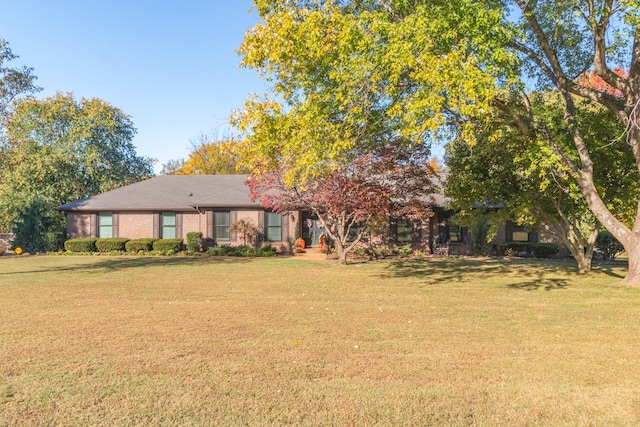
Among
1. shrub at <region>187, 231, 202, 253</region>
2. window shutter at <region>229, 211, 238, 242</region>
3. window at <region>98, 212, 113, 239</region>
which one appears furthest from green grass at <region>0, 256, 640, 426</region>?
window at <region>98, 212, 113, 239</region>

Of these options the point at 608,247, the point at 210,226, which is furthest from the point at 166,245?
the point at 608,247

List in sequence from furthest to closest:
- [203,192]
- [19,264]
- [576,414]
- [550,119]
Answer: [203,192] → [19,264] → [550,119] → [576,414]

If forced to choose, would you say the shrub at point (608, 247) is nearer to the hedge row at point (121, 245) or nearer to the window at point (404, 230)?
the window at point (404, 230)

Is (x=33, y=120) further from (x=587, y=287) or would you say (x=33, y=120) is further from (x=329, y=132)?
(x=587, y=287)

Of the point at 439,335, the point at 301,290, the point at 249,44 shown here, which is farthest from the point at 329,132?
the point at 439,335

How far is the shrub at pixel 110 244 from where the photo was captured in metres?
23.5

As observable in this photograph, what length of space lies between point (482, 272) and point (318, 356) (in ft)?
37.4

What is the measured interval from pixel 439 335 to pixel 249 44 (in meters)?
7.60

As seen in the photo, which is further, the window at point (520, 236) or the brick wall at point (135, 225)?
the brick wall at point (135, 225)

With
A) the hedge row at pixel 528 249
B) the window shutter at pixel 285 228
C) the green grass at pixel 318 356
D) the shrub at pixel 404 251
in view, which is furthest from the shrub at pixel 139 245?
the hedge row at pixel 528 249

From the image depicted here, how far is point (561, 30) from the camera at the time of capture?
1237 cm

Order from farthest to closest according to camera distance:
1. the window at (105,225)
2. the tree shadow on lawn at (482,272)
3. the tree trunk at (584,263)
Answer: the window at (105,225)
the tree trunk at (584,263)
the tree shadow on lawn at (482,272)

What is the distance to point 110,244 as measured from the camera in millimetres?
23484

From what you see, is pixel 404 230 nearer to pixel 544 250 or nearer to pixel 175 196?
pixel 544 250
